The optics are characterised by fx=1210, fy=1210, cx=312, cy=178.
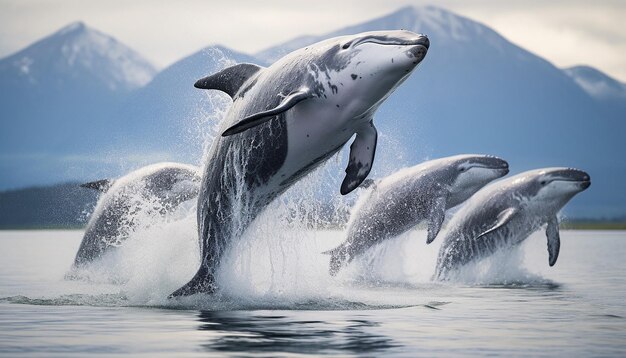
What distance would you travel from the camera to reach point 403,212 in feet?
77.0

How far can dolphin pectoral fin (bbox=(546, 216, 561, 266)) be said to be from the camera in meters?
25.8

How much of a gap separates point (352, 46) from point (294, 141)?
1.46m

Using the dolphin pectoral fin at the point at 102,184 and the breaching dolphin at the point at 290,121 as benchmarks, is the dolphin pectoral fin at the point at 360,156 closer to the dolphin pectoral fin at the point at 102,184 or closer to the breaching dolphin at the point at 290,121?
the breaching dolphin at the point at 290,121

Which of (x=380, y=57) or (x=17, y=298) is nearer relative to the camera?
(x=380, y=57)

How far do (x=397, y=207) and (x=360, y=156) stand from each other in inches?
309

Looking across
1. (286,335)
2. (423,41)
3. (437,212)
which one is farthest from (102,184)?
(286,335)

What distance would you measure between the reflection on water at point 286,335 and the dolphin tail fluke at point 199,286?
42.3 inches

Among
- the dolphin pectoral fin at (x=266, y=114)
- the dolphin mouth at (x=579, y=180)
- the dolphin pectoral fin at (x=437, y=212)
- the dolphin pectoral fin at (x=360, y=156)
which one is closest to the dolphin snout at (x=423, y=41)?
the dolphin pectoral fin at (x=266, y=114)

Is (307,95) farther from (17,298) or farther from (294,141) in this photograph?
(17,298)

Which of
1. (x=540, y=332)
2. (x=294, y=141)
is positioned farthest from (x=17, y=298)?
(x=540, y=332)

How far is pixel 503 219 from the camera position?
24.4 meters

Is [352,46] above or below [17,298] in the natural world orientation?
above

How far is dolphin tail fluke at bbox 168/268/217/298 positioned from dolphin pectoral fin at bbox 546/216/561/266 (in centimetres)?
1152

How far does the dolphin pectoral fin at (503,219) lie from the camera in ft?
78.6
